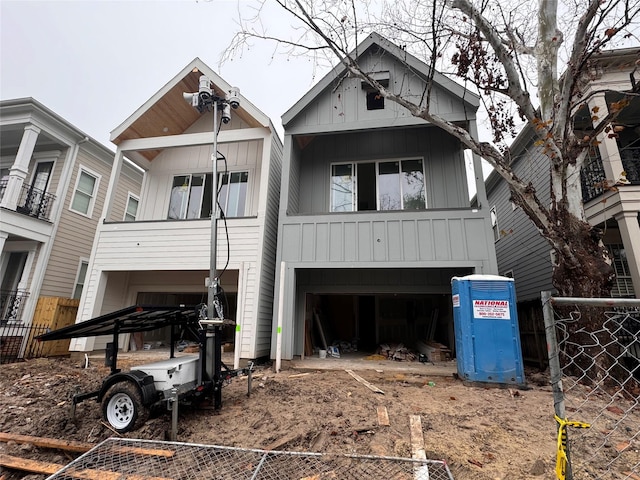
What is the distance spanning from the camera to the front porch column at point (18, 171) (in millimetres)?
9555

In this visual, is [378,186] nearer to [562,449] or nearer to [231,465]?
[231,465]

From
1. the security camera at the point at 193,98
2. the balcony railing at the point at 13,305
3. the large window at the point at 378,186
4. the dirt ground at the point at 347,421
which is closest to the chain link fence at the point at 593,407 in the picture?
the dirt ground at the point at 347,421

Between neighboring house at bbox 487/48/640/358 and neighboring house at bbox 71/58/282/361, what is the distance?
6400mm

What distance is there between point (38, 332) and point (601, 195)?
16125mm

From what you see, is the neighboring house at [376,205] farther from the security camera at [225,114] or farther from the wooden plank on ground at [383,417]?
the wooden plank on ground at [383,417]

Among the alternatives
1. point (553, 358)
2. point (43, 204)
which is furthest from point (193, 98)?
point (43, 204)

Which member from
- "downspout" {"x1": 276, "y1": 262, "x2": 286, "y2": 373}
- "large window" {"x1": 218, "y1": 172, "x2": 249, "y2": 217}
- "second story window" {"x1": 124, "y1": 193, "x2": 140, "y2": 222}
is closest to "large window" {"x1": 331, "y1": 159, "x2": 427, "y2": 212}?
"downspout" {"x1": 276, "y1": 262, "x2": 286, "y2": 373}

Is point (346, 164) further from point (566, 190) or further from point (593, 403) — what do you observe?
point (593, 403)

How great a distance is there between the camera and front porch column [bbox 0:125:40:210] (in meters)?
9.55

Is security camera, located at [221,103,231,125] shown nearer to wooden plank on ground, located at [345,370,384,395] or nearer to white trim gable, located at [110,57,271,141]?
white trim gable, located at [110,57,271,141]

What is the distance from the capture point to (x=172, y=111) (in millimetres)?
10102

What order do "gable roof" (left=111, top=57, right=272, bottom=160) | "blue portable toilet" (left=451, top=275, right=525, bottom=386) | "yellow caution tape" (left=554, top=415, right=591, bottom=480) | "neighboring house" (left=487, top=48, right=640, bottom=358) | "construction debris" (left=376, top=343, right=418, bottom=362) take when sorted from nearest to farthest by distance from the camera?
"yellow caution tape" (left=554, top=415, right=591, bottom=480)
"blue portable toilet" (left=451, top=275, right=525, bottom=386)
"neighboring house" (left=487, top=48, right=640, bottom=358)
"construction debris" (left=376, top=343, right=418, bottom=362)
"gable roof" (left=111, top=57, right=272, bottom=160)

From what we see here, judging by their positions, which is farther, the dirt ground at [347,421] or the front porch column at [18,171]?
the front porch column at [18,171]

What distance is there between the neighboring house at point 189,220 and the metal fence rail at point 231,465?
464cm
